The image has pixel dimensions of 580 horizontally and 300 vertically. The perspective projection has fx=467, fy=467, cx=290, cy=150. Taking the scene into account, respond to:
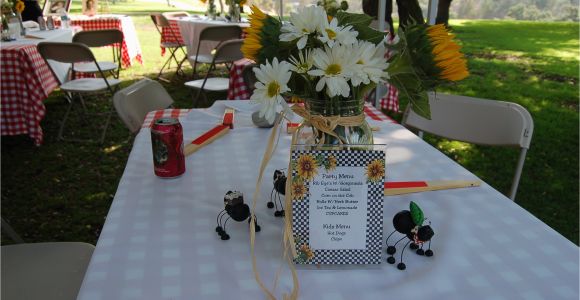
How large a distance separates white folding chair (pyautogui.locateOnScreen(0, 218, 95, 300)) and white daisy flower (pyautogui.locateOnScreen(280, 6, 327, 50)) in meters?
0.87

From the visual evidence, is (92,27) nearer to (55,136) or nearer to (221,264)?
(55,136)

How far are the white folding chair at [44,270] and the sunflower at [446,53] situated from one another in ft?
3.27

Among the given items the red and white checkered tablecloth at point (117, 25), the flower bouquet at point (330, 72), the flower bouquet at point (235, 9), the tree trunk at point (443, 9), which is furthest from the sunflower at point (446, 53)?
the red and white checkered tablecloth at point (117, 25)

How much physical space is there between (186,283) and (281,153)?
593 millimetres

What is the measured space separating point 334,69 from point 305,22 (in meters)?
0.09

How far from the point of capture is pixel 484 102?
1607mm

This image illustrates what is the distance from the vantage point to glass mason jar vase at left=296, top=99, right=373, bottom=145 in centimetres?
72

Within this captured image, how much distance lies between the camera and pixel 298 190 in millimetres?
719

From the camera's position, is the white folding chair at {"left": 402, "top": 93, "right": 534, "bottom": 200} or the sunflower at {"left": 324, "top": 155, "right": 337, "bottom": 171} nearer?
the sunflower at {"left": 324, "top": 155, "right": 337, "bottom": 171}

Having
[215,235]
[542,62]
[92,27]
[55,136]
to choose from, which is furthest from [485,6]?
[215,235]

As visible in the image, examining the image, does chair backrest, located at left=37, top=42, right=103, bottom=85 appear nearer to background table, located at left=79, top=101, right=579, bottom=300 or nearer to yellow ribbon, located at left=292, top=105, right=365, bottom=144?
background table, located at left=79, top=101, right=579, bottom=300

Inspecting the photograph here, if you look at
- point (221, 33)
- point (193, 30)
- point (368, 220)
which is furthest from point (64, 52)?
point (368, 220)

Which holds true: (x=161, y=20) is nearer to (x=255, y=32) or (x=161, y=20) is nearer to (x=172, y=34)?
(x=172, y=34)

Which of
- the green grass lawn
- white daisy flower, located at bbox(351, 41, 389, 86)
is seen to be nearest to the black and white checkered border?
white daisy flower, located at bbox(351, 41, 389, 86)
